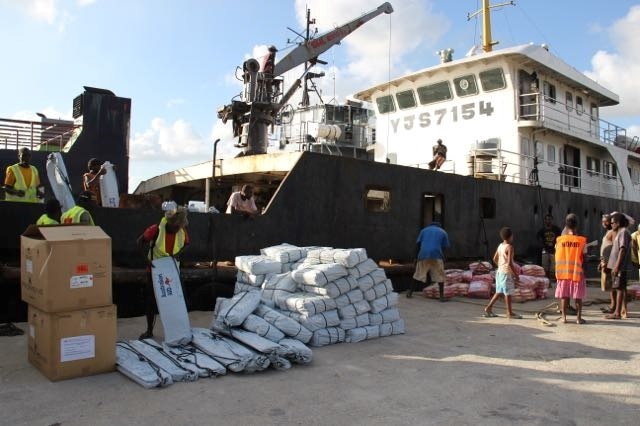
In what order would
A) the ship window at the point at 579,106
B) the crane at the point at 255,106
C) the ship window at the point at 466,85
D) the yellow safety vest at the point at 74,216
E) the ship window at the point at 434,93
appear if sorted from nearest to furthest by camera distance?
the yellow safety vest at the point at 74,216 < the crane at the point at 255,106 < the ship window at the point at 466,85 < the ship window at the point at 434,93 < the ship window at the point at 579,106

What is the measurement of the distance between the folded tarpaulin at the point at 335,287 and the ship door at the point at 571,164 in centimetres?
1129

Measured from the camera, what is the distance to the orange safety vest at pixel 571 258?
23.1ft

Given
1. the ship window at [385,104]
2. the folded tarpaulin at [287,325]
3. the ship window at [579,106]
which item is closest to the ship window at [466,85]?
the ship window at [385,104]

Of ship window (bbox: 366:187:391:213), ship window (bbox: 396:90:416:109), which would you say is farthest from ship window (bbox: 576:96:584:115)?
ship window (bbox: 366:187:391:213)

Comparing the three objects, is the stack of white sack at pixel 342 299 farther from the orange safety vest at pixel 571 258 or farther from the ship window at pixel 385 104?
the ship window at pixel 385 104

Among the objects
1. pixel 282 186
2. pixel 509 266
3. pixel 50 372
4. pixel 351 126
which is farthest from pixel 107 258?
pixel 351 126

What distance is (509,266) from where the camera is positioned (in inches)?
285

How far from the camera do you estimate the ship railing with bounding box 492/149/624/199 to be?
13.3 m

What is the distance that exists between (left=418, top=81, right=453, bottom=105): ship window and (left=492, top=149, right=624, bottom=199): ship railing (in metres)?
2.21

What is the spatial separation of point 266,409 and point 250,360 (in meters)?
0.86

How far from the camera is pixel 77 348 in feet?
13.8

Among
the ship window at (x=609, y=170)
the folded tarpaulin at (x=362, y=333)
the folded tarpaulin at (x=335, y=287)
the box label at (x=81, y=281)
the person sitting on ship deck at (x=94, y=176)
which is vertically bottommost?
the folded tarpaulin at (x=362, y=333)

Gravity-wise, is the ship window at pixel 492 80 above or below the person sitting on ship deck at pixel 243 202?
above

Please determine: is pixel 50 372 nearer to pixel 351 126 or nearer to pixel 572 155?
pixel 572 155
